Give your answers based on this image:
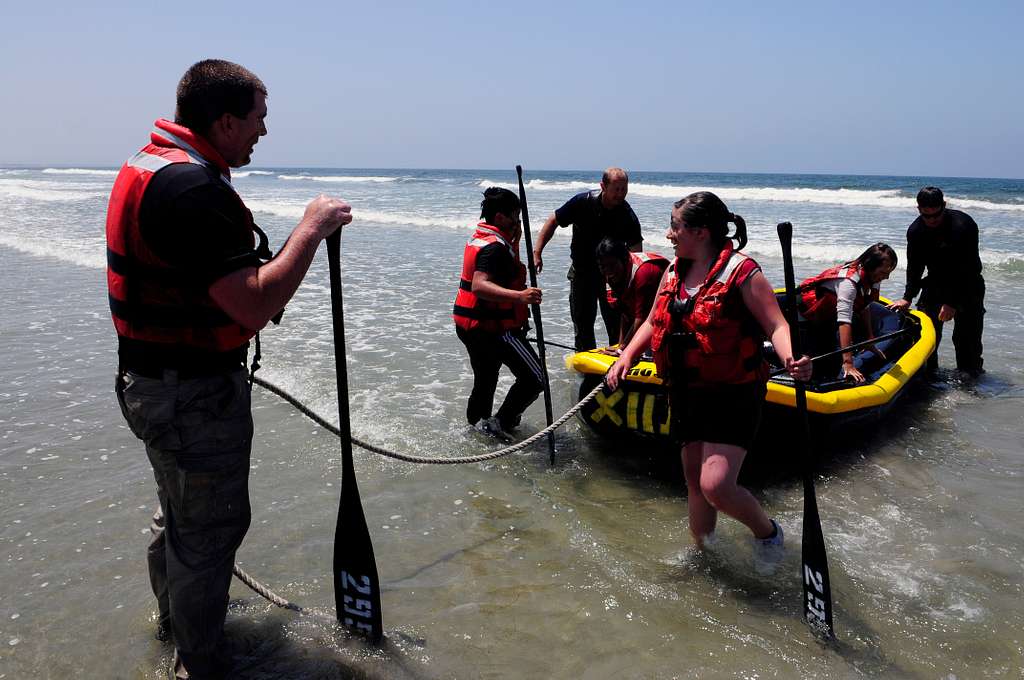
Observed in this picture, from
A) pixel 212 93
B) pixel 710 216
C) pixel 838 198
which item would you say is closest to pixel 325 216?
pixel 212 93

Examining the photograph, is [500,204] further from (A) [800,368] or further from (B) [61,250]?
(B) [61,250]

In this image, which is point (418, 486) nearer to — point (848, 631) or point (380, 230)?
point (848, 631)

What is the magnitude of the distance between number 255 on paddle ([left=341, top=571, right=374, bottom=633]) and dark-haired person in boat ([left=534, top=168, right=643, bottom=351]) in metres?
3.60

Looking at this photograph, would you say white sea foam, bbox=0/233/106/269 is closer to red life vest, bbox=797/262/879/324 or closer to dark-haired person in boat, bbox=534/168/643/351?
dark-haired person in boat, bbox=534/168/643/351

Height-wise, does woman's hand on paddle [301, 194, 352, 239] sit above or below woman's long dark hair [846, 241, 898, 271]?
above

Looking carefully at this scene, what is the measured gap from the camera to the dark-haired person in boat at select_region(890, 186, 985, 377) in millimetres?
6312

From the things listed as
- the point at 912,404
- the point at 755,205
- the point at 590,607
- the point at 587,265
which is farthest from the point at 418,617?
the point at 755,205

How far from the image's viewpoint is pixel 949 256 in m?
6.41

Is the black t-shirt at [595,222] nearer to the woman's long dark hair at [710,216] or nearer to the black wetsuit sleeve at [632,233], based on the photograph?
the black wetsuit sleeve at [632,233]

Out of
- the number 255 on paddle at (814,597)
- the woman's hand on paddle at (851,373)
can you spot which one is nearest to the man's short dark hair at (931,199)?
the woman's hand on paddle at (851,373)

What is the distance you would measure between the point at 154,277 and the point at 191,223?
9.5 inches

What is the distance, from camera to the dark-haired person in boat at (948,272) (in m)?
6.31

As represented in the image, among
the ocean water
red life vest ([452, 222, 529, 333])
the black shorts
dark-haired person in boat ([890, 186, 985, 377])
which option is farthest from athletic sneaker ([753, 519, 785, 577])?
dark-haired person in boat ([890, 186, 985, 377])

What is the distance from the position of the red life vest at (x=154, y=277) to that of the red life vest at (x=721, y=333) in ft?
6.30
